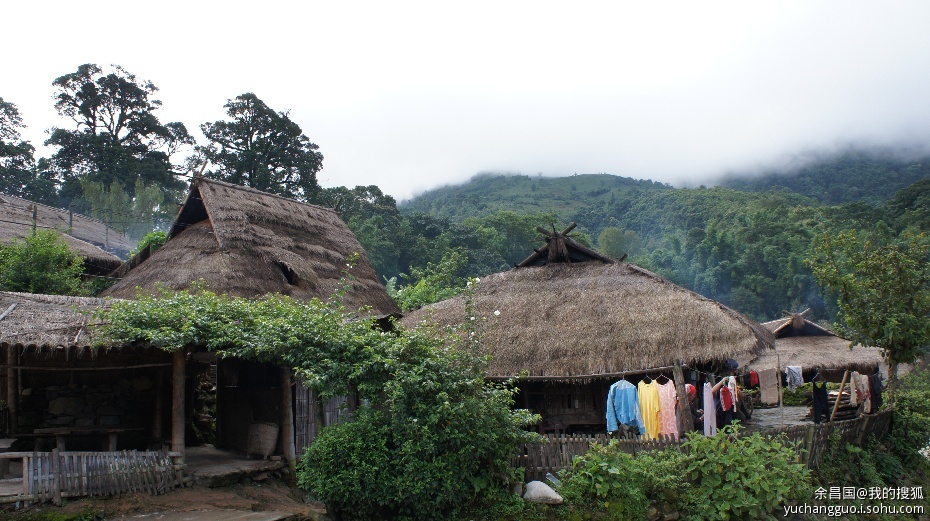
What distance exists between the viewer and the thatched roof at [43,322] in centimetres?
785

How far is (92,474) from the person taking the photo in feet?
26.1

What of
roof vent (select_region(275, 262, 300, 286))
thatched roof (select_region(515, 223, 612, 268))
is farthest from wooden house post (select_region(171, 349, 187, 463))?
thatched roof (select_region(515, 223, 612, 268))

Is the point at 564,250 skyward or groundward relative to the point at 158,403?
skyward

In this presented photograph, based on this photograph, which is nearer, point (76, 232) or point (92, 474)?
point (92, 474)

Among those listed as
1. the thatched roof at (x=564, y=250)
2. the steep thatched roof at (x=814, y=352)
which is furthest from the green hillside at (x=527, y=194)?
the thatched roof at (x=564, y=250)

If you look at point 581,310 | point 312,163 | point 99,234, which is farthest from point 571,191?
point 581,310

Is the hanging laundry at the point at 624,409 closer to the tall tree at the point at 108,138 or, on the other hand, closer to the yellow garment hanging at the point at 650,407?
the yellow garment hanging at the point at 650,407

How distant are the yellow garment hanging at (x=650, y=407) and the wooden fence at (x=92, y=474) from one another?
23.9 feet

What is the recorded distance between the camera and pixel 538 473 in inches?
360

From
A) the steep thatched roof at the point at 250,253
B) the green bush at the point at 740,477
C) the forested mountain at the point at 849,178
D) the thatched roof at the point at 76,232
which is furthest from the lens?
the forested mountain at the point at 849,178

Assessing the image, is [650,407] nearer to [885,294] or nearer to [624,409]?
[624,409]

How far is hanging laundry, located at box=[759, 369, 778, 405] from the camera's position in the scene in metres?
13.7

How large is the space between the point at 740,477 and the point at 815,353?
1161 cm

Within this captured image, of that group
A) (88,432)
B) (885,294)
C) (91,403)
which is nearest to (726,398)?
(885,294)
